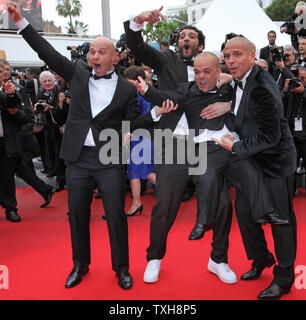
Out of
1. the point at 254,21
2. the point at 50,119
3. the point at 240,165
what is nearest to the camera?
the point at 240,165

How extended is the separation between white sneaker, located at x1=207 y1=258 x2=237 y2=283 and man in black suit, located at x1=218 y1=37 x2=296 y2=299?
0.32 m

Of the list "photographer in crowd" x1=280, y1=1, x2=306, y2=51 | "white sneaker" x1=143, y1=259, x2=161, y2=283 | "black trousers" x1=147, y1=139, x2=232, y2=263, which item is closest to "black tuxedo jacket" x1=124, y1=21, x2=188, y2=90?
"black trousers" x1=147, y1=139, x2=232, y2=263

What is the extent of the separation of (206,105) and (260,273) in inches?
54.0

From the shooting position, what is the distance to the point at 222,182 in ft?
9.70

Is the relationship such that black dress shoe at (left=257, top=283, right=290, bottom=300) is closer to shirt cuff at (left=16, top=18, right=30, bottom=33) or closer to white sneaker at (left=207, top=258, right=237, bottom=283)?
white sneaker at (left=207, top=258, right=237, bottom=283)

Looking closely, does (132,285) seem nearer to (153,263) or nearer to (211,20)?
(153,263)

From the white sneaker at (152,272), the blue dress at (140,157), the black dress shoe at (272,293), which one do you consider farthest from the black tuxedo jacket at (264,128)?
the blue dress at (140,157)

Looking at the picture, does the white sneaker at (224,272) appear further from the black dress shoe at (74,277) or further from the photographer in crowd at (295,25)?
the photographer in crowd at (295,25)

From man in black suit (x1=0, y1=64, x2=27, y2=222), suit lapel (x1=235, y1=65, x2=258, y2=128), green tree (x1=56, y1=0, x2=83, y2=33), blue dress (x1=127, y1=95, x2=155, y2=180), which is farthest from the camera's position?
green tree (x1=56, y1=0, x2=83, y2=33)

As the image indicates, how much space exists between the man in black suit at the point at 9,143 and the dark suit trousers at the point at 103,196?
6.27 feet

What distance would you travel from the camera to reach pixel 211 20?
12.6 metres

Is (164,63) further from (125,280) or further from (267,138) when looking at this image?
(125,280)

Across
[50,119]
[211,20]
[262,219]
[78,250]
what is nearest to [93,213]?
[50,119]

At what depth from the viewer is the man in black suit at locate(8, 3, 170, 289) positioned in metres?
2.97
